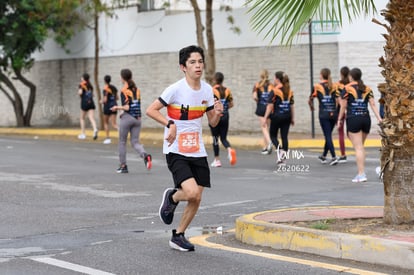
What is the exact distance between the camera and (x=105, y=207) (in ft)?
40.2

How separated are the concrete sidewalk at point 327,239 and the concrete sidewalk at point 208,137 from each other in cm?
1234

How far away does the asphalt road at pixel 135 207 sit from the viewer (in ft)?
26.9

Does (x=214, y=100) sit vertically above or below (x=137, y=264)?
above

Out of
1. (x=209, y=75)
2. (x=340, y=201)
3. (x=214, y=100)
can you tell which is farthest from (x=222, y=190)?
(x=209, y=75)

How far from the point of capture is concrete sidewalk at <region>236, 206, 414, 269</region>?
7.82m

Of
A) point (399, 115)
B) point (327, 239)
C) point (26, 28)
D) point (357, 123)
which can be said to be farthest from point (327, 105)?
point (26, 28)

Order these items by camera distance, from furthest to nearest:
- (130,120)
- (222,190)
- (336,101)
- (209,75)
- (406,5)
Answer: (209,75), (336,101), (130,120), (222,190), (406,5)

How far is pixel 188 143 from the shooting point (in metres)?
8.96

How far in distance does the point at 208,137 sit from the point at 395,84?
1591 centimetres

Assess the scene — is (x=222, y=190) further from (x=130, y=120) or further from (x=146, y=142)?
(x=146, y=142)

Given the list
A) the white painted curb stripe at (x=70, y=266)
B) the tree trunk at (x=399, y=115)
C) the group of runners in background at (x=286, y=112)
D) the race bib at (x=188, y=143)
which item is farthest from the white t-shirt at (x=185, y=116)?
the group of runners in background at (x=286, y=112)

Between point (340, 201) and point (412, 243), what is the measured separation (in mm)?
4774

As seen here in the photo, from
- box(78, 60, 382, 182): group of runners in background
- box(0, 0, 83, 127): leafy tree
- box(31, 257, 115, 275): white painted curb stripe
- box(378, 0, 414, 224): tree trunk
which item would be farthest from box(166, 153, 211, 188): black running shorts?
box(0, 0, 83, 127): leafy tree

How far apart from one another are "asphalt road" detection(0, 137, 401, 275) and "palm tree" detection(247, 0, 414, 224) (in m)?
1.23
